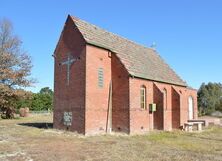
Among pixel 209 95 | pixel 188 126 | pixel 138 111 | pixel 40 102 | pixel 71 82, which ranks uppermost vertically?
pixel 209 95

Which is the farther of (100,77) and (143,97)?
(143,97)

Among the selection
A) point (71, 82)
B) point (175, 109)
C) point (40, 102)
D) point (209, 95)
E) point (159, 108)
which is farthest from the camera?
point (209, 95)

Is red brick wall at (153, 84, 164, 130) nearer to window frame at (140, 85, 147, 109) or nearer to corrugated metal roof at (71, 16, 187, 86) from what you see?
corrugated metal roof at (71, 16, 187, 86)

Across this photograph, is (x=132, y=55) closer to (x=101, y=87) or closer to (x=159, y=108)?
(x=159, y=108)

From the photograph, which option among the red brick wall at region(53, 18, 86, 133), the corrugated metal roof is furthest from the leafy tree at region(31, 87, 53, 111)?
the red brick wall at region(53, 18, 86, 133)

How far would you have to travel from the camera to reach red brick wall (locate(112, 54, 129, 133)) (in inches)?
917

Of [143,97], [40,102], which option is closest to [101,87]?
[143,97]

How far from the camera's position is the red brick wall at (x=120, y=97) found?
23281mm

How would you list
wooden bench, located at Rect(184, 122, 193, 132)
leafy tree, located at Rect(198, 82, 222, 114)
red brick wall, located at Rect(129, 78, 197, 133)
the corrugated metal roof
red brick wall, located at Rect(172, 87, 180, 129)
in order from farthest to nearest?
leafy tree, located at Rect(198, 82, 222, 114) → red brick wall, located at Rect(172, 87, 180, 129) → wooden bench, located at Rect(184, 122, 193, 132) → the corrugated metal roof → red brick wall, located at Rect(129, 78, 197, 133)

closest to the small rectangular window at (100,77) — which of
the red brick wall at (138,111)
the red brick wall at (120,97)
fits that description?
the red brick wall at (120,97)

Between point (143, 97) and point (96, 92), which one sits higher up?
point (96, 92)

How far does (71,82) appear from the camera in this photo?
2370 centimetres

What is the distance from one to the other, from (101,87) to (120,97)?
184 centimetres

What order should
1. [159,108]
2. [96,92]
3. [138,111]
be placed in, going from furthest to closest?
[159,108] < [138,111] < [96,92]
